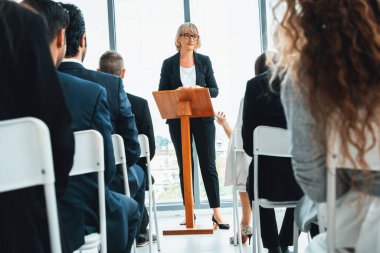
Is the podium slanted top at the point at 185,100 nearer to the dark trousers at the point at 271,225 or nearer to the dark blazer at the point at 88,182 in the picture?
the dark trousers at the point at 271,225

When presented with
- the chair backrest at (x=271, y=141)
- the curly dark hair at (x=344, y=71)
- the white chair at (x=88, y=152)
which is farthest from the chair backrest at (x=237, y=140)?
the curly dark hair at (x=344, y=71)

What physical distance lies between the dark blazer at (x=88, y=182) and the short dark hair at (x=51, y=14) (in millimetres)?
168

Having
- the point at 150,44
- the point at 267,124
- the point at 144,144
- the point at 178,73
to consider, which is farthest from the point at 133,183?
the point at 150,44

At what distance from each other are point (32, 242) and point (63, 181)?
239mm

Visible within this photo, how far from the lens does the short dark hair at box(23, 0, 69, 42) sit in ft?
6.01

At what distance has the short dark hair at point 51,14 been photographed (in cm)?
183

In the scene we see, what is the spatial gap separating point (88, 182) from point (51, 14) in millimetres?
640

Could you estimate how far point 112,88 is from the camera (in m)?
2.56

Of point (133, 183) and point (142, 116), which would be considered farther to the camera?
point (142, 116)

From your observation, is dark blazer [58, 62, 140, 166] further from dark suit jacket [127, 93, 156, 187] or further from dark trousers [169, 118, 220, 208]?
dark trousers [169, 118, 220, 208]

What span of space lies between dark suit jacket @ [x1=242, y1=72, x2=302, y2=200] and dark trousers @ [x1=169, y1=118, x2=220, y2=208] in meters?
2.06

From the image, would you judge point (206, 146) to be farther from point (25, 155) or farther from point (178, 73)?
point (25, 155)

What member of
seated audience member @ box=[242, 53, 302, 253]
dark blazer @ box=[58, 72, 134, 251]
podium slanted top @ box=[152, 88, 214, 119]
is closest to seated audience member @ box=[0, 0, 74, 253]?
dark blazer @ box=[58, 72, 134, 251]

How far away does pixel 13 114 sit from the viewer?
4.02 ft
